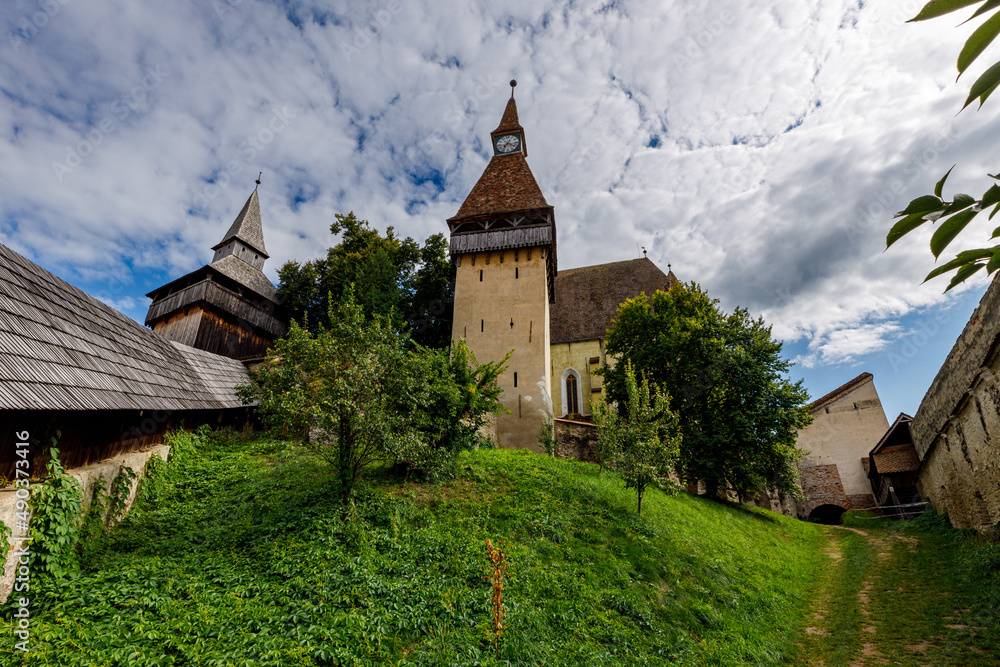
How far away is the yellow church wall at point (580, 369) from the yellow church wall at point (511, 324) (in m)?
5.05

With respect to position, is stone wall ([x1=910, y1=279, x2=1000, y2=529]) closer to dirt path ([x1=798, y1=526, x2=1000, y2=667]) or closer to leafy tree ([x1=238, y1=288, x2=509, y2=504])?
dirt path ([x1=798, y1=526, x2=1000, y2=667])

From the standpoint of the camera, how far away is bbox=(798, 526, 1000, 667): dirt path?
592cm

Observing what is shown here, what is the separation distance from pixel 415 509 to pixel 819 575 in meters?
9.56

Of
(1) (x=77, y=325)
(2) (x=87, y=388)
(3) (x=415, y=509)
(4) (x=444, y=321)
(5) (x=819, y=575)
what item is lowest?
(5) (x=819, y=575)

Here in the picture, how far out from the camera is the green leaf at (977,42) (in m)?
0.88

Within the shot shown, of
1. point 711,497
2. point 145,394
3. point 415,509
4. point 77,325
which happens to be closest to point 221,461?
point 145,394

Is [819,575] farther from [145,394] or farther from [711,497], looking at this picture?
[145,394]

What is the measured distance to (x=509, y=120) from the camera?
2645cm

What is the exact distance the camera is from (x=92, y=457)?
274 inches

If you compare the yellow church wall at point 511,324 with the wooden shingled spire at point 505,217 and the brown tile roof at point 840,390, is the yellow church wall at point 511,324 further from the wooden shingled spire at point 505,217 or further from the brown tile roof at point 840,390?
the brown tile roof at point 840,390

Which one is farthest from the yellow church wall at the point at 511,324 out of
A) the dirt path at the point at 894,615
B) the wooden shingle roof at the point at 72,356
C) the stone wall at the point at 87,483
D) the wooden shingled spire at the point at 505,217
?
the stone wall at the point at 87,483

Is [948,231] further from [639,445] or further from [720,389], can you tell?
[720,389]

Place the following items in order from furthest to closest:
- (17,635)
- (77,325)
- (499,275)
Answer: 1. (499,275)
2. (77,325)
3. (17,635)

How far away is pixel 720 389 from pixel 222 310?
24176 mm
